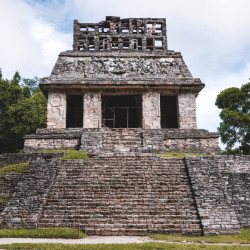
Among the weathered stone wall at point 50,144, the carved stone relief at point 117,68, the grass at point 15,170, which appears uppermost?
the carved stone relief at point 117,68

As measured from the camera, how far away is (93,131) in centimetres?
1234

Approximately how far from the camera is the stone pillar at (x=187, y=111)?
13.9 metres

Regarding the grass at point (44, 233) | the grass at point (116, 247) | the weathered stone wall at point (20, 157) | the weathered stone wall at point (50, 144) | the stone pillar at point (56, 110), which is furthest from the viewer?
the stone pillar at point (56, 110)

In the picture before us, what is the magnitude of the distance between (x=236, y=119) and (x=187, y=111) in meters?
6.62

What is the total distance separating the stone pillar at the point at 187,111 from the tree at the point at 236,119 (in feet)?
19.8

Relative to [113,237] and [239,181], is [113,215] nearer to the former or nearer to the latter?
[113,237]

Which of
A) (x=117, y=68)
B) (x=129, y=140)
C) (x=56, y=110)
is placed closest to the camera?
(x=129, y=140)

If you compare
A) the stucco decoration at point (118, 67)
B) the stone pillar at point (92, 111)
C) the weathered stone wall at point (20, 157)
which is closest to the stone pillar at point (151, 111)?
the stucco decoration at point (118, 67)

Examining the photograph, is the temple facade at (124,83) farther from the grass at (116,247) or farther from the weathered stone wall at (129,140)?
the grass at (116,247)

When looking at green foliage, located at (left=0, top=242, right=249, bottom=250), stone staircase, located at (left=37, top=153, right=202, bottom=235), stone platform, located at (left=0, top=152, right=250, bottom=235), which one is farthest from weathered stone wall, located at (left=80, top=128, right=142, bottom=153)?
green foliage, located at (left=0, top=242, right=249, bottom=250)

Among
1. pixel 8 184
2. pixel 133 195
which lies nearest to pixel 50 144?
pixel 8 184

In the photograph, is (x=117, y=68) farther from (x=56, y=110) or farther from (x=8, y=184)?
(x=8, y=184)

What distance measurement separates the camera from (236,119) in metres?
19.1

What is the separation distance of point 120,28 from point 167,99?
5.25m
